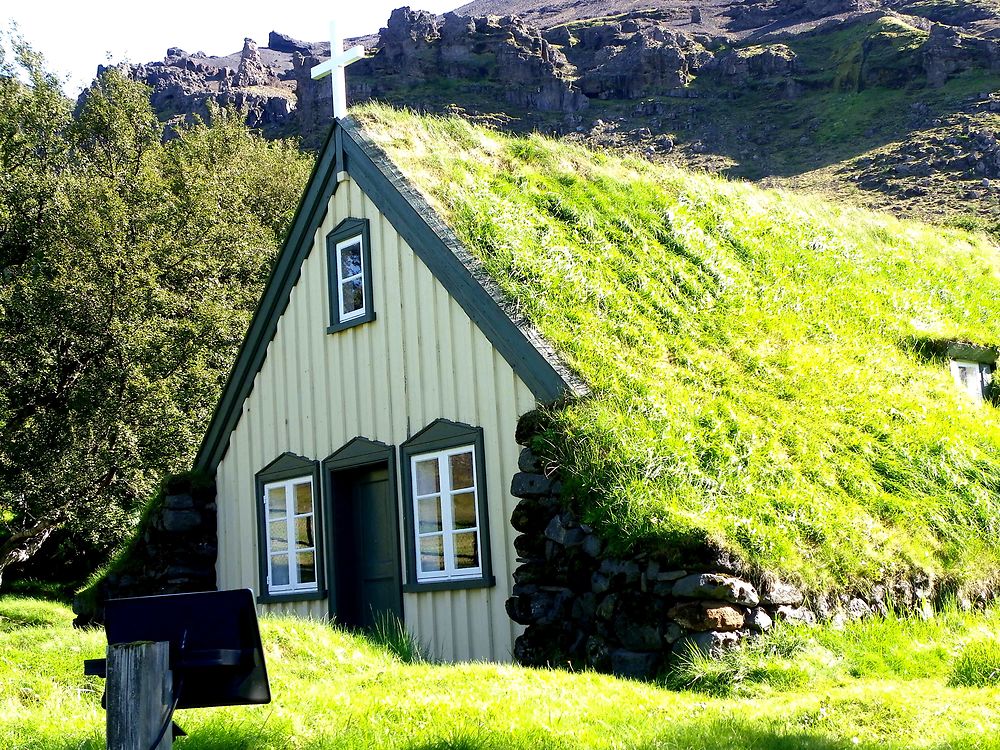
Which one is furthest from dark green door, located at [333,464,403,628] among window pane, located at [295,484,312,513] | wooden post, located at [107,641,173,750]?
wooden post, located at [107,641,173,750]

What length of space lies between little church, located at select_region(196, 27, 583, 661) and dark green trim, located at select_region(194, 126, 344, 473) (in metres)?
0.02

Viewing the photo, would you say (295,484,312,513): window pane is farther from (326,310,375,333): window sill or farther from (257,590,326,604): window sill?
(326,310,375,333): window sill

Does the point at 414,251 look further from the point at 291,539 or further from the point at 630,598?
the point at 630,598

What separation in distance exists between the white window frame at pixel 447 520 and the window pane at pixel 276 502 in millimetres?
2567

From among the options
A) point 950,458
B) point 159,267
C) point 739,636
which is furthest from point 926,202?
point 739,636

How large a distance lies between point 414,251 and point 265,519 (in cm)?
411

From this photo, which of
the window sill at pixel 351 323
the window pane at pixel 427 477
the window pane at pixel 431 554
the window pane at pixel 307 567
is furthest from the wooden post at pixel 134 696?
the window pane at pixel 307 567

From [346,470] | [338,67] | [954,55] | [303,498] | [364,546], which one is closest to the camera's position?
[364,546]

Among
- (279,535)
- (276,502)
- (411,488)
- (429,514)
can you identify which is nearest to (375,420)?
(411,488)

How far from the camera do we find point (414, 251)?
11938mm

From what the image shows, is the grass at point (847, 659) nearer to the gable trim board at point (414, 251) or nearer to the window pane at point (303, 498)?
the gable trim board at point (414, 251)

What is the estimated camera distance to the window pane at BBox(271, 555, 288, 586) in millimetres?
13298

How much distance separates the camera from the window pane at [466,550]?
35.8 feet

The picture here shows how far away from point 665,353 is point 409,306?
2853 mm
